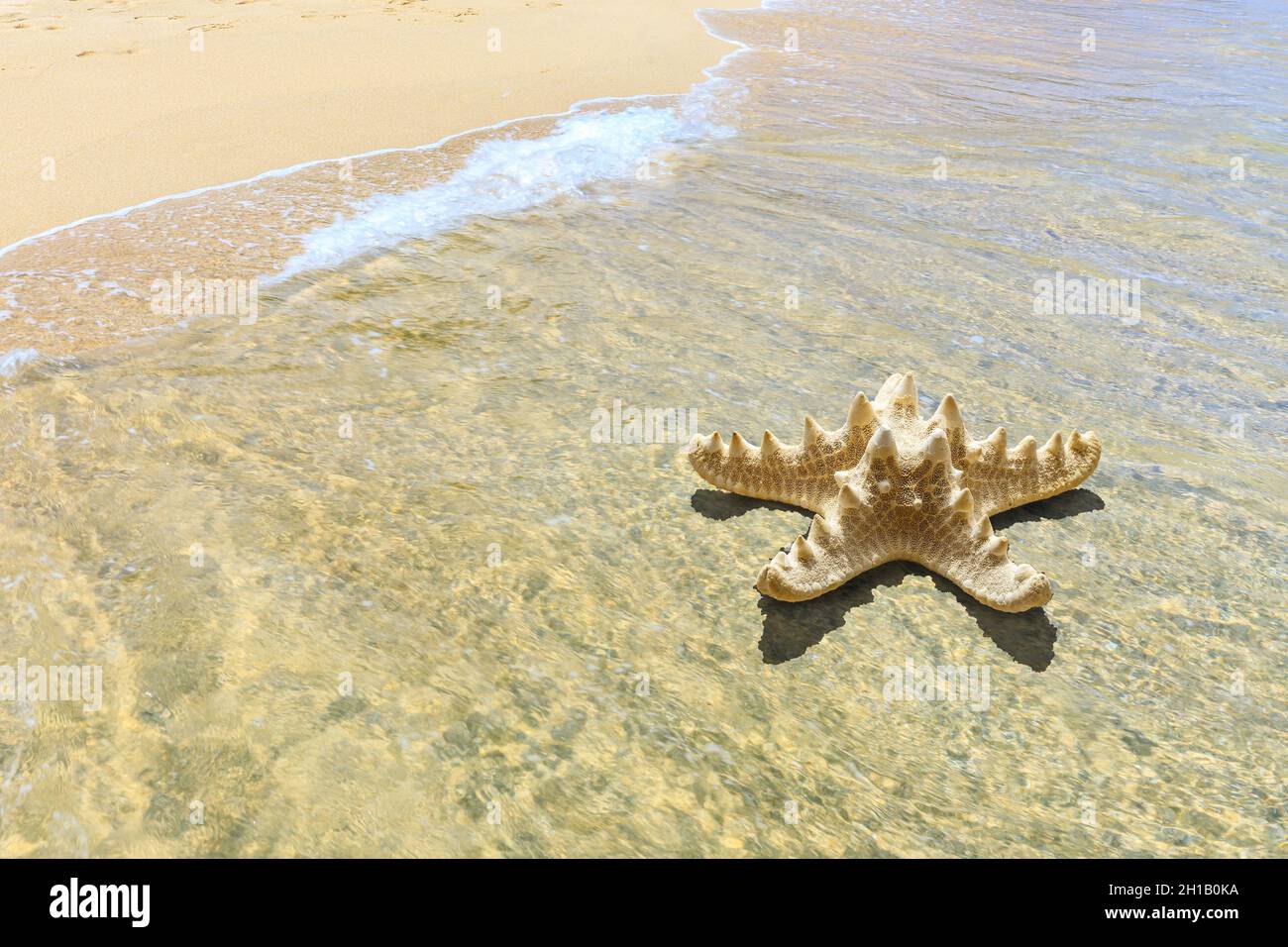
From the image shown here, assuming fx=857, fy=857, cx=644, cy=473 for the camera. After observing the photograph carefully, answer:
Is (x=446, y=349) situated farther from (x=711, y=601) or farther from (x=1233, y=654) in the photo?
(x=1233, y=654)

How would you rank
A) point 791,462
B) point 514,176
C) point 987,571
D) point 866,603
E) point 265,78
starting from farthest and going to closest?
point 265,78
point 514,176
point 791,462
point 866,603
point 987,571

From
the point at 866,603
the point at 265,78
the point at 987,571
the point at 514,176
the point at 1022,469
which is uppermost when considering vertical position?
the point at 265,78

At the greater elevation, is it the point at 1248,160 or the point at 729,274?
the point at 1248,160

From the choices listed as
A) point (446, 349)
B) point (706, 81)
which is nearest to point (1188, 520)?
point (446, 349)

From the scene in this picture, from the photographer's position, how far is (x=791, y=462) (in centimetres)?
278

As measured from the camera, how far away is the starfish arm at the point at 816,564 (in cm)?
243

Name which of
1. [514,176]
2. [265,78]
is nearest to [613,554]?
[514,176]

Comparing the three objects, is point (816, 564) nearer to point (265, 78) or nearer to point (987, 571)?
point (987, 571)

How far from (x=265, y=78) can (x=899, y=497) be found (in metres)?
7.73

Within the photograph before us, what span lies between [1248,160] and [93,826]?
8078 mm

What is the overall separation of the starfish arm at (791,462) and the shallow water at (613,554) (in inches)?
7.0

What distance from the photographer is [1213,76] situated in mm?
9070

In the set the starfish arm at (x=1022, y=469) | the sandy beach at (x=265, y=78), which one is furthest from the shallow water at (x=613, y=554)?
the sandy beach at (x=265, y=78)

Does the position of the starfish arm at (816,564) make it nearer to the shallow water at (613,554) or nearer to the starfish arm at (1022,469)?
the shallow water at (613,554)
